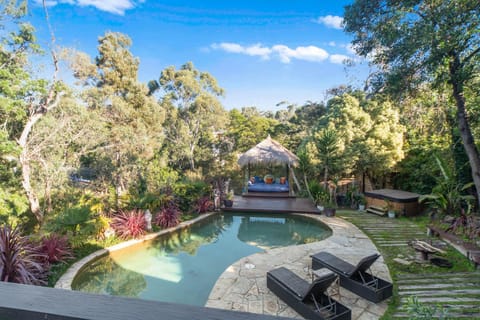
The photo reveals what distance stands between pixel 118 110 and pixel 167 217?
8.68 m

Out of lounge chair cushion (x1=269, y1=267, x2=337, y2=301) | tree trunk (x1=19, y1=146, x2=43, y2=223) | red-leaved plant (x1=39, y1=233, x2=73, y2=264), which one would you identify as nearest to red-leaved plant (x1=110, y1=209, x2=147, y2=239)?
red-leaved plant (x1=39, y1=233, x2=73, y2=264)

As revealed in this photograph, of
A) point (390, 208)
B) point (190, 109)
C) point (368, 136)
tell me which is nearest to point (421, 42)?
point (390, 208)

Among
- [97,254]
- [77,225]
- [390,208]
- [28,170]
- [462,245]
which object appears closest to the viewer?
[462,245]

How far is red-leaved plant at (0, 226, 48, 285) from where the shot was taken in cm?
526

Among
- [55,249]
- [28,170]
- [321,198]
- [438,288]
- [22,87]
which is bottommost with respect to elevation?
[438,288]

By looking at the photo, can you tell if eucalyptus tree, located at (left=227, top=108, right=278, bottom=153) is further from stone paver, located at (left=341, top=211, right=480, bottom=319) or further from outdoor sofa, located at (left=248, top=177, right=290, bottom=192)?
stone paver, located at (left=341, top=211, right=480, bottom=319)

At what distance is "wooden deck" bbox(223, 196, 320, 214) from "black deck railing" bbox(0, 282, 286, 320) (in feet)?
38.9

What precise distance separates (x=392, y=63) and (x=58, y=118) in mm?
12975

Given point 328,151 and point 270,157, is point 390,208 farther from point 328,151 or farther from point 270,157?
point 270,157

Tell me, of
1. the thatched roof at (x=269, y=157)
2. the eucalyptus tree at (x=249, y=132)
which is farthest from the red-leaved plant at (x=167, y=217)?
the eucalyptus tree at (x=249, y=132)

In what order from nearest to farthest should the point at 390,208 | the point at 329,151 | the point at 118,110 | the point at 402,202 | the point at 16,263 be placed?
the point at 16,263
the point at 402,202
the point at 390,208
the point at 329,151
the point at 118,110

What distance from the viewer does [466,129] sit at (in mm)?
7164

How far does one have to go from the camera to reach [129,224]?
895 cm

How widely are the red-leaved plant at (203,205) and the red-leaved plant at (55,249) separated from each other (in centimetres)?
591
